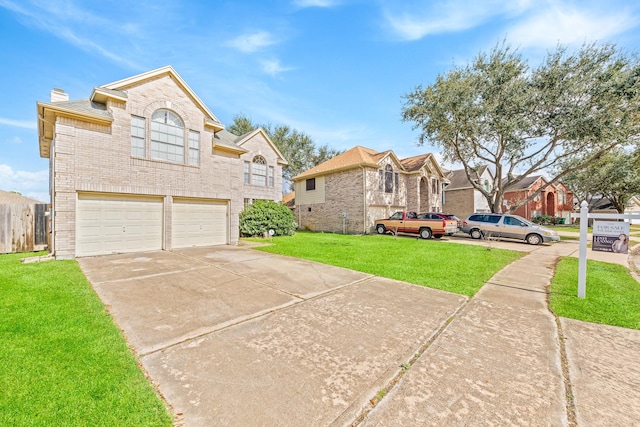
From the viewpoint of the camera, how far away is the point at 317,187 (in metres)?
23.7

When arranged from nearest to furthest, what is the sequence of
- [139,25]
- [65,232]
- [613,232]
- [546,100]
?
[613,232] → [139,25] → [65,232] → [546,100]

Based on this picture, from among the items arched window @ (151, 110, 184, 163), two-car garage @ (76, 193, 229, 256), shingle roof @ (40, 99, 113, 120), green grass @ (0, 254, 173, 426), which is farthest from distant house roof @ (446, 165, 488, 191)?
green grass @ (0, 254, 173, 426)

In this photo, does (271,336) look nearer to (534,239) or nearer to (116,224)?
(116,224)

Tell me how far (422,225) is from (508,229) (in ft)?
16.1

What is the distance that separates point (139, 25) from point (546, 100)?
824 inches

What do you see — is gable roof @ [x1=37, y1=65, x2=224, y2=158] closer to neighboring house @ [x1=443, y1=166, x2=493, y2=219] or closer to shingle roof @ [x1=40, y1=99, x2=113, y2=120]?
shingle roof @ [x1=40, y1=99, x2=113, y2=120]

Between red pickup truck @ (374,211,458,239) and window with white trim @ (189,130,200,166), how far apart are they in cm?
1261

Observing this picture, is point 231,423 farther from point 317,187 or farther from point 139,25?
point 317,187

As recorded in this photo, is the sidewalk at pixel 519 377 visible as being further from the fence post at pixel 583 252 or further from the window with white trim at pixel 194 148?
the window with white trim at pixel 194 148

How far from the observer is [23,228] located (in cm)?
987

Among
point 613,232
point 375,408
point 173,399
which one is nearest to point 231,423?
point 173,399

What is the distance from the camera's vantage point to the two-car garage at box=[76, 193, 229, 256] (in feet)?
29.9

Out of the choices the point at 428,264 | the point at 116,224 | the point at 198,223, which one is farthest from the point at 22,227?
the point at 428,264

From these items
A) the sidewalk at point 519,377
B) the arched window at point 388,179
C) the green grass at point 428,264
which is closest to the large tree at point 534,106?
the arched window at point 388,179
